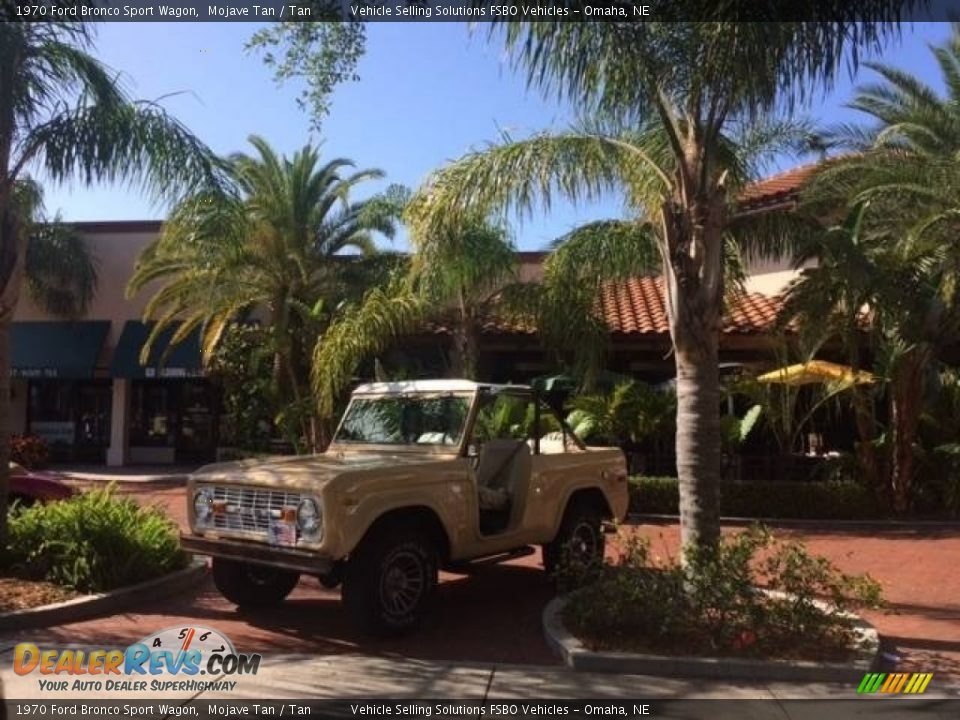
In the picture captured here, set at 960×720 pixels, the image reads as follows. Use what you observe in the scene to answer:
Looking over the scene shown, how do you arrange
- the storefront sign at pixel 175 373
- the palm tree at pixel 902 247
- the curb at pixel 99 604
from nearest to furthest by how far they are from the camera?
the curb at pixel 99 604, the palm tree at pixel 902 247, the storefront sign at pixel 175 373

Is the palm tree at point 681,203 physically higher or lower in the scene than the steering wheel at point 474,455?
higher

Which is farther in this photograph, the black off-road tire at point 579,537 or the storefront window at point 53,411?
the storefront window at point 53,411

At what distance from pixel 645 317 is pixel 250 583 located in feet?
37.9

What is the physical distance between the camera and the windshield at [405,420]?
A: 7676 millimetres

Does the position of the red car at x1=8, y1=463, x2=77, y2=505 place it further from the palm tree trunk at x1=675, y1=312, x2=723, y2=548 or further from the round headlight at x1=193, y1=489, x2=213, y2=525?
the palm tree trunk at x1=675, y1=312, x2=723, y2=548

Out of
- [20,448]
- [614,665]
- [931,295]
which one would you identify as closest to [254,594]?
[614,665]

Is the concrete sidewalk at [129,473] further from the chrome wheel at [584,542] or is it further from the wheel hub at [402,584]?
the wheel hub at [402,584]

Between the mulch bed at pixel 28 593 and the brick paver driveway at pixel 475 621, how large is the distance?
455 mm

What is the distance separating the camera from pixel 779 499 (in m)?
13.9

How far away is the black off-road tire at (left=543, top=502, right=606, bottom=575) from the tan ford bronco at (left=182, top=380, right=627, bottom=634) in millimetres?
14

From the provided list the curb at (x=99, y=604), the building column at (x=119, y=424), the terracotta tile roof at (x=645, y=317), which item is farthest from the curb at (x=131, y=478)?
the curb at (x=99, y=604)

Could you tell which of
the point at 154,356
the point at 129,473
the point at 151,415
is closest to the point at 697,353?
the point at 129,473

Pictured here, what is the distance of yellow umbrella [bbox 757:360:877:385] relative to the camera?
527 inches

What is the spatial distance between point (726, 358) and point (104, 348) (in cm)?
1532
